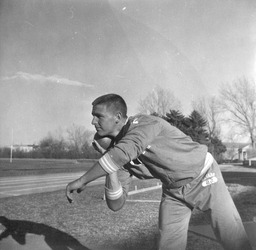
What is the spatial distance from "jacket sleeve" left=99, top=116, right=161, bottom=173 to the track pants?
0.61 m

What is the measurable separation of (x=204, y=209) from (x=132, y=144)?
3.21 feet

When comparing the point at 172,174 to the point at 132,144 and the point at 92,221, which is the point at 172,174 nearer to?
the point at 132,144

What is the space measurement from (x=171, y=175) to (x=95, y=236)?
299cm

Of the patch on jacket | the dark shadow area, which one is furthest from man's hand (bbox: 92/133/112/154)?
A: the dark shadow area

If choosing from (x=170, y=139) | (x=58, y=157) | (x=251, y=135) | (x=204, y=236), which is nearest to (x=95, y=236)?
(x=204, y=236)

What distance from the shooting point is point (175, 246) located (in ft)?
9.12

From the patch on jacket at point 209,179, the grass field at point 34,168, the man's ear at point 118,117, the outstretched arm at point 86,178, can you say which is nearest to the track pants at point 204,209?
the patch on jacket at point 209,179

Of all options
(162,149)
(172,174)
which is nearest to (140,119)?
(162,149)

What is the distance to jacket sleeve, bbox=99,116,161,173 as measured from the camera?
2.10 metres

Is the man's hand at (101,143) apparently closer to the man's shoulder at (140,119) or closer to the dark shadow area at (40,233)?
the man's shoulder at (140,119)

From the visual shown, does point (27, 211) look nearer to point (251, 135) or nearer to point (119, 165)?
point (119, 165)

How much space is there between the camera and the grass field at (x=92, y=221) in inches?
193

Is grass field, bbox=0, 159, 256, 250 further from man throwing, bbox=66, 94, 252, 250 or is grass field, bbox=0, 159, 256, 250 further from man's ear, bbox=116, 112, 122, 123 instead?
man's ear, bbox=116, 112, 122, 123

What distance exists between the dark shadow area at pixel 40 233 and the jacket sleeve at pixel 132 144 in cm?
278
